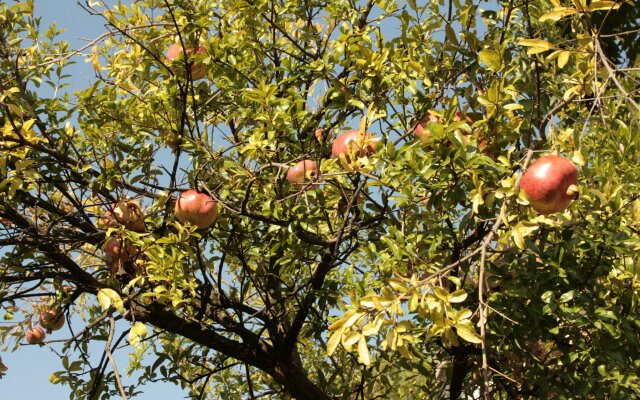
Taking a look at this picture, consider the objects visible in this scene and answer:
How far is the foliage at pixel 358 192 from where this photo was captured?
7.79 ft

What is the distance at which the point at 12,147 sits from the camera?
2.49 m

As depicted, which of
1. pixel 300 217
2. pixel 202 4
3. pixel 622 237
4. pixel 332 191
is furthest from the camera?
pixel 202 4

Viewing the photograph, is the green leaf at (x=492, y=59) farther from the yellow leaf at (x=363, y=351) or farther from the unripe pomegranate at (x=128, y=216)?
the unripe pomegranate at (x=128, y=216)

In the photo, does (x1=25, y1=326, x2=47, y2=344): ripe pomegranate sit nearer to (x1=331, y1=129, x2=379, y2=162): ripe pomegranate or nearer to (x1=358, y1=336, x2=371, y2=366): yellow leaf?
(x1=331, y1=129, x2=379, y2=162): ripe pomegranate

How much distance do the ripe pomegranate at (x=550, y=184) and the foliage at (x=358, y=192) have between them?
0.05 metres

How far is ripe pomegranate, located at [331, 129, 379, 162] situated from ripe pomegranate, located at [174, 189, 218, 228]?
0.57 metres

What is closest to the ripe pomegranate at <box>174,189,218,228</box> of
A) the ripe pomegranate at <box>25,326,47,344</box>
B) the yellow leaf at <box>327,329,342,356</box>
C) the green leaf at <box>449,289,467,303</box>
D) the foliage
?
the foliage

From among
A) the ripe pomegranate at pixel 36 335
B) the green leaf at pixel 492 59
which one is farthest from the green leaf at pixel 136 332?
the ripe pomegranate at pixel 36 335

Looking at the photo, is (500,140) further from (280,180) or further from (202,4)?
(202,4)

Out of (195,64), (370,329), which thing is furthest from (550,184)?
(195,64)

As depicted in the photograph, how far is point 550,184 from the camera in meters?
1.94

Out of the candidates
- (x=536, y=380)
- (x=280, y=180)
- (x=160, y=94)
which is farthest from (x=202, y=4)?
(x=536, y=380)

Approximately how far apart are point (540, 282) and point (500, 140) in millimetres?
562

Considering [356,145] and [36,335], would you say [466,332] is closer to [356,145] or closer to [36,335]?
[356,145]
